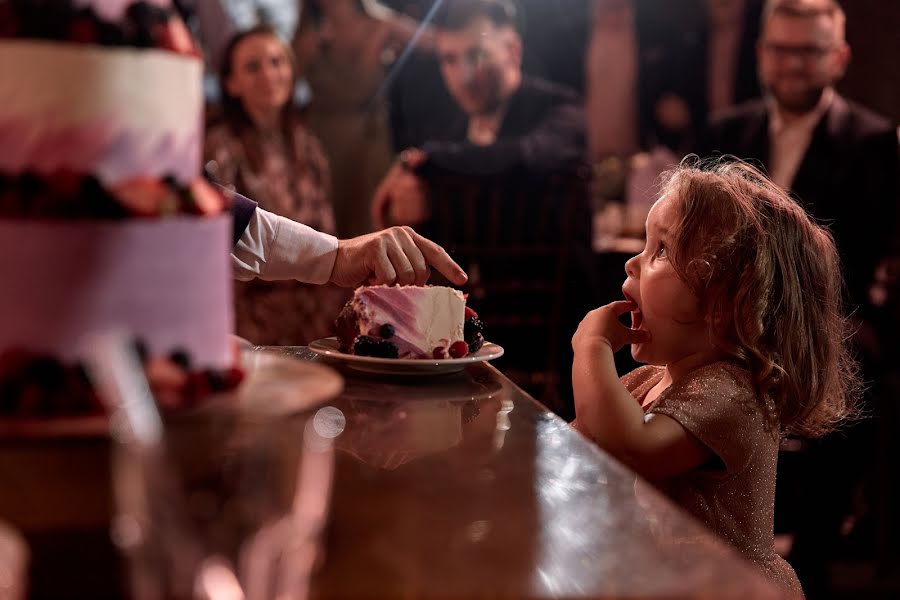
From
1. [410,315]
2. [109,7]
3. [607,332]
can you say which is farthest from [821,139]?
[109,7]

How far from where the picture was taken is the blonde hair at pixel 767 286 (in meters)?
1.56

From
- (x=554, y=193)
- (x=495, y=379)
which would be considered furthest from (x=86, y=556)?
(x=554, y=193)

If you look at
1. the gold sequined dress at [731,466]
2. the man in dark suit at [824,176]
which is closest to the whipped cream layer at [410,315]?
the gold sequined dress at [731,466]

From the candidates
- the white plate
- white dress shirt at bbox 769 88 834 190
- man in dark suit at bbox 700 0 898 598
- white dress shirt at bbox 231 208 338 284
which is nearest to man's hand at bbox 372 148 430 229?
man in dark suit at bbox 700 0 898 598

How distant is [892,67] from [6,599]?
508 cm

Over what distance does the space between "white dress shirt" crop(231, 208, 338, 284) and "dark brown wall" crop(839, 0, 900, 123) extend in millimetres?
4026

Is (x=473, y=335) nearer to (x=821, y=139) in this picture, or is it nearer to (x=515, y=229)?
(x=515, y=229)

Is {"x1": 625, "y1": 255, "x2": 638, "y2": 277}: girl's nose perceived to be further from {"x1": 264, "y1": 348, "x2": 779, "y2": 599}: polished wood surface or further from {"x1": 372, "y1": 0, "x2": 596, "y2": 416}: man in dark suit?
{"x1": 372, "y1": 0, "x2": 596, "y2": 416}: man in dark suit

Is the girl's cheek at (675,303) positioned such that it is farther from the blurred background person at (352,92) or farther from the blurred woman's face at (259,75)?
the blurred background person at (352,92)

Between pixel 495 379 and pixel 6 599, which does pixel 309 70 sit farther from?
pixel 6 599

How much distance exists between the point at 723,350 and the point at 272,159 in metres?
3.09

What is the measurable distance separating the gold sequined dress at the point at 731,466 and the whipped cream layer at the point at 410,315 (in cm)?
34

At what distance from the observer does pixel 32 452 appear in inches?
37.8

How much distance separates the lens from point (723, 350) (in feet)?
5.23
